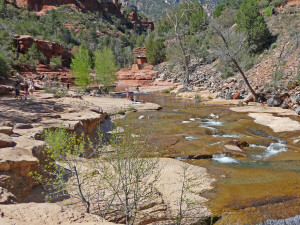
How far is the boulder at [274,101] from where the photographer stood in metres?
16.5

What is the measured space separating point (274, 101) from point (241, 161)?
10842 millimetres

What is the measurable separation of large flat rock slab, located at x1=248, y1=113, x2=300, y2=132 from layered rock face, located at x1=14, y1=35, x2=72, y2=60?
39181mm

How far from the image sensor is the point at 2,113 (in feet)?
30.4

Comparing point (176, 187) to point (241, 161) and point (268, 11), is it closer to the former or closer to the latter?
point (241, 161)

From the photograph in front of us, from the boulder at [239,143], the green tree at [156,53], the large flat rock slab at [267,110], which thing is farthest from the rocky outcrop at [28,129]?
the green tree at [156,53]

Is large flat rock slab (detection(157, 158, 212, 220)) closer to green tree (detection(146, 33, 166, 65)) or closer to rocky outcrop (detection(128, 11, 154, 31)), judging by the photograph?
green tree (detection(146, 33, 166, 65))

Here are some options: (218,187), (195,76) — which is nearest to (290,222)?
(218,187)

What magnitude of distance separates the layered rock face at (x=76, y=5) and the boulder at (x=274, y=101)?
98707mm

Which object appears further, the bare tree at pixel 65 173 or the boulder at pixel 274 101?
the boulder at pixel 274 101

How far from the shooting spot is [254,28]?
29156 millimetres

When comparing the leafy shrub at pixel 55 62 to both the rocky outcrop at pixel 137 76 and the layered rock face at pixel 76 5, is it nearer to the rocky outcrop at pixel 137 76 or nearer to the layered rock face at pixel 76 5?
the rocky outcrop at pixel 137 76

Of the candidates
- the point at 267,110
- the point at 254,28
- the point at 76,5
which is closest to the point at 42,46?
the point at 254,28

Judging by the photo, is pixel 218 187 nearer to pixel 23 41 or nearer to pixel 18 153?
pixel 18 153

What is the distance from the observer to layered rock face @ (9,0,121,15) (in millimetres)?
93875
